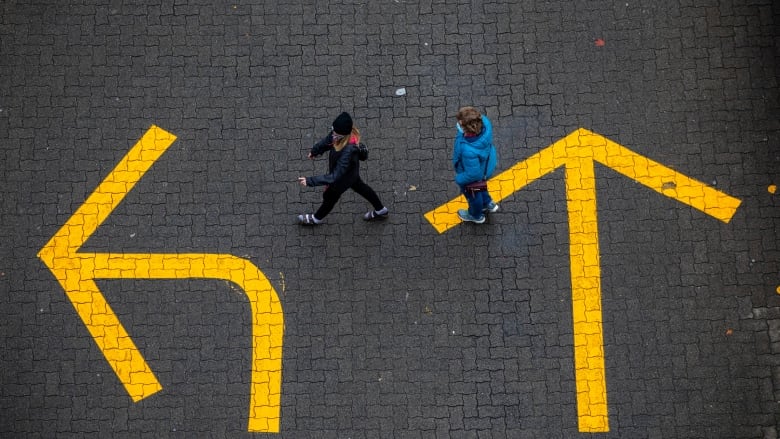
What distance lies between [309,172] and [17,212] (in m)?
3.14

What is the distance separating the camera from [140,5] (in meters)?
9.43

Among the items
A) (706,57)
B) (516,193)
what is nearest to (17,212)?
(516,193)

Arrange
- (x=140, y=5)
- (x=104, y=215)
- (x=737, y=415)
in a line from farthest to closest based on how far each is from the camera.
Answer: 1. (x=140, y=5)
2. (x=104, y=215)
3. (x=737, y=415)

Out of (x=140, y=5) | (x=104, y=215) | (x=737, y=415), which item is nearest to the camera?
(x=737, y=415)

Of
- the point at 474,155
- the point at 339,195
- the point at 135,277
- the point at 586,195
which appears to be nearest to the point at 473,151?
the point at 474,155

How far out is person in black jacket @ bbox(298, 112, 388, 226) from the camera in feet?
23.9

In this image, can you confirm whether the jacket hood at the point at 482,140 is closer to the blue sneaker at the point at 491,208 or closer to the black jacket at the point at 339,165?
the black jacket at the point at 339,165

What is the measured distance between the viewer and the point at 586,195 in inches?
346

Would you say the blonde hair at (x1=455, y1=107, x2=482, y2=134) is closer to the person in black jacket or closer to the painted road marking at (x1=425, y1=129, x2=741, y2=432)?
the person in black jacket

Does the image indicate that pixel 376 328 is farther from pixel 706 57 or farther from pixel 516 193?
pixel 706 57

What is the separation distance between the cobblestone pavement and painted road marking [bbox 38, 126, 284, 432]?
24 millimetres

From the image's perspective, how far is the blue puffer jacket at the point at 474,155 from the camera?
24.1 ft

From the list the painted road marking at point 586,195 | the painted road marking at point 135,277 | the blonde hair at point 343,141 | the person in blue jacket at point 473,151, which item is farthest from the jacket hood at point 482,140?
the painted road marking at point 135,277

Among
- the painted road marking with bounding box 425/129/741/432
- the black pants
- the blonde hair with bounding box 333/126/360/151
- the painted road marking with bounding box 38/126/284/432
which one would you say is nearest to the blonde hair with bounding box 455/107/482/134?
the blonde hair with bounding box 333/126/360/151
